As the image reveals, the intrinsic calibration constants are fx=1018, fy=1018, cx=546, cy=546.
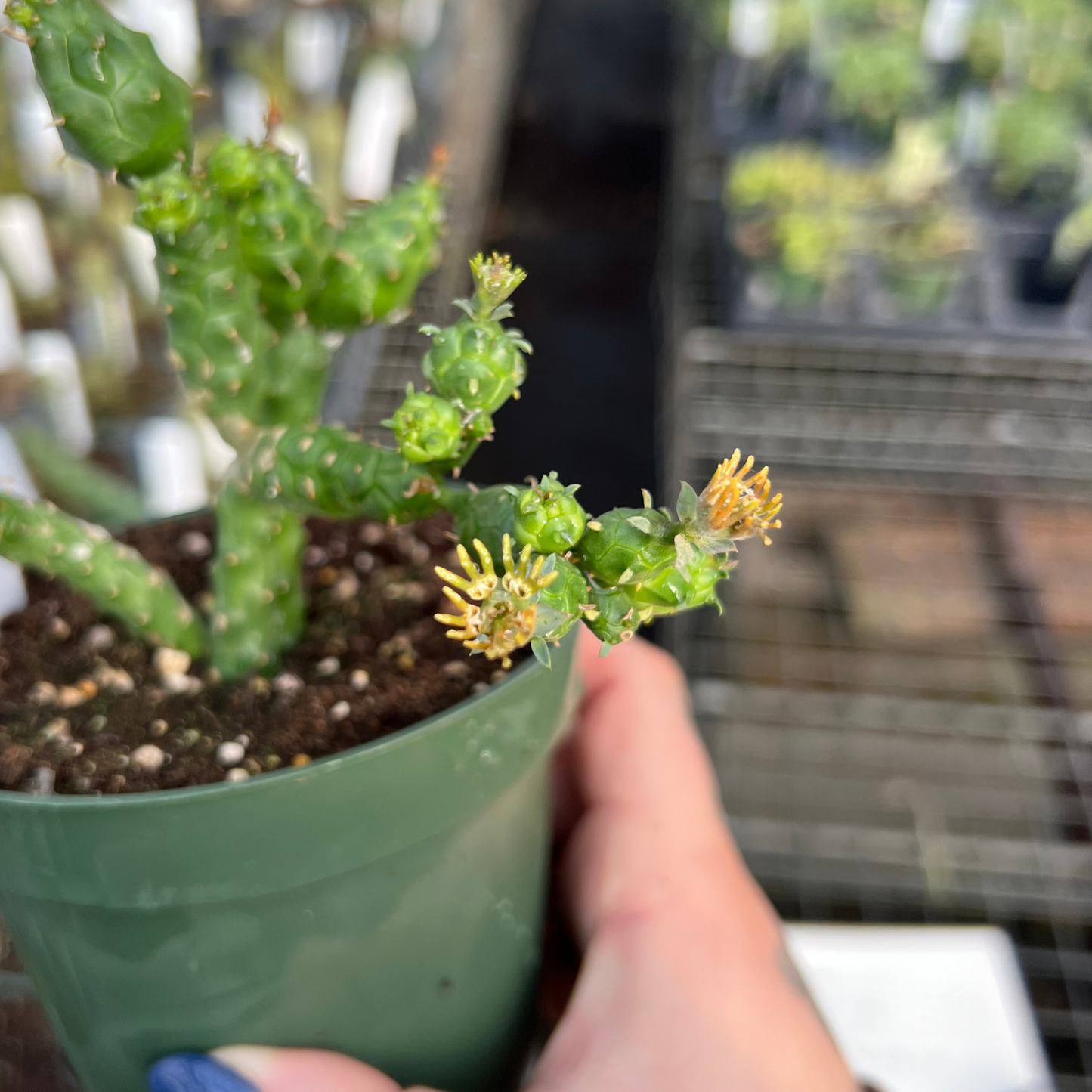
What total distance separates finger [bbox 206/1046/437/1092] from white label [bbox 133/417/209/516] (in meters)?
0.70

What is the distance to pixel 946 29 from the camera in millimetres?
1921

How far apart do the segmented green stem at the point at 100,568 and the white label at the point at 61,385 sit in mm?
724

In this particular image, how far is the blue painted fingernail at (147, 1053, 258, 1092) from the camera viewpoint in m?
0.46

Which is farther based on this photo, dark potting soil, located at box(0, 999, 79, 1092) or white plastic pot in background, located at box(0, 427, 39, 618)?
dark potting soil, located at box(0, 999, 79, 1092)

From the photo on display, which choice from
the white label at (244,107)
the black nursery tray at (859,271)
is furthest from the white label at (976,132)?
the white label at (244,107)

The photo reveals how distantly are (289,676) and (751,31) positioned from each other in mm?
1856

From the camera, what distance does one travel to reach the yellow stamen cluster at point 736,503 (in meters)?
0.32

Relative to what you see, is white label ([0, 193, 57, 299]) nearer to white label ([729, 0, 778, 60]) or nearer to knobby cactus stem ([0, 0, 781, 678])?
knobby cactus stem ([0, 0, 781, 678])

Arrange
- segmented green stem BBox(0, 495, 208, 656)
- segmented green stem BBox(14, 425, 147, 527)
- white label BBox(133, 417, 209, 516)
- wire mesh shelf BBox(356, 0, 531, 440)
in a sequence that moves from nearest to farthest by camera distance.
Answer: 1. segmented green stem BBox(0, 495, 208, 656)
2. segmented green stem BBox(14, 425, 147, 527)
3. white label BBox(133, 417, 209, 516)
4. wire mesh shelf BBox(356, 0, 531, 440)

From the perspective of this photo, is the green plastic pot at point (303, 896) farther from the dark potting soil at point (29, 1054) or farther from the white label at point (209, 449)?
the white label at point (209, 449)

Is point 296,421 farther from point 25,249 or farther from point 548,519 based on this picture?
point 25,249

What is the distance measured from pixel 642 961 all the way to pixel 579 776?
0.14m

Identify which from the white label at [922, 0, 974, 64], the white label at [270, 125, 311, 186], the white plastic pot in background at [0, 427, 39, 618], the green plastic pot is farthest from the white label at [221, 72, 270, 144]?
the white label at [922, 0, 974, 64]

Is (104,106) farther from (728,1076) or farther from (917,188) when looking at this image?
(917,188)
